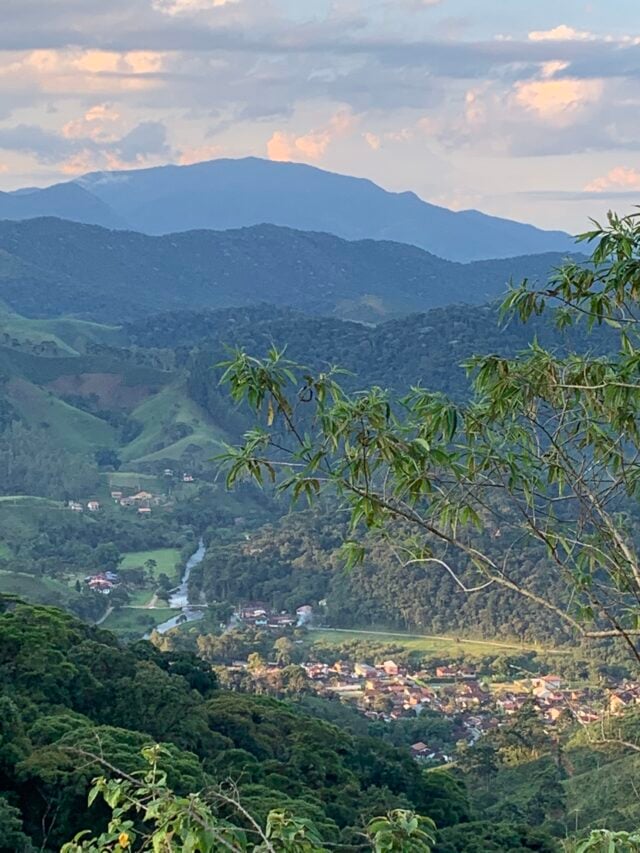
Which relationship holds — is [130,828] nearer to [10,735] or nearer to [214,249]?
[10,735]

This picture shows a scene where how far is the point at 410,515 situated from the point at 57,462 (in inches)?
2669

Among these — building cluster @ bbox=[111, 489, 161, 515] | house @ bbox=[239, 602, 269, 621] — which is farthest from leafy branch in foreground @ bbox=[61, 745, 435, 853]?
building cluster @ bbox=[111, 489, 161, 515]

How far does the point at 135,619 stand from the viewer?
45719mm

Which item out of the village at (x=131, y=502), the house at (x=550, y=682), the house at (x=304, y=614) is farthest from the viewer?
the village at (x=131, y=502)

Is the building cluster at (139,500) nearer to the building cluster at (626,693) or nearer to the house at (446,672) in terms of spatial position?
the house at (446,672)

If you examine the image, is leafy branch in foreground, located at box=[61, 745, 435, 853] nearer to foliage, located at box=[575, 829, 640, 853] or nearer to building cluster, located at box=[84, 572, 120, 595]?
foliage, located at box=[575, 829, 640, 853]

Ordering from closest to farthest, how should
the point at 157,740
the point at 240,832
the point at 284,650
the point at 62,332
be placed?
the point at 240,832, the point at 157,740, the point at 284,650, the point at 62,332

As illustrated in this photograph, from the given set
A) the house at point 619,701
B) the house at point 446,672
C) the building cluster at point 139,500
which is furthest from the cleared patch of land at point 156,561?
the house at point 619,701

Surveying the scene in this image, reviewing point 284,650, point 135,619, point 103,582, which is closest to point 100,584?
point 103,582

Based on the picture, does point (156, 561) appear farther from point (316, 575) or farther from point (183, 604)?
point (316, 575)

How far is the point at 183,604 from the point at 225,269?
129 meters

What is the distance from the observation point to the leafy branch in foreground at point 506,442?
454cm

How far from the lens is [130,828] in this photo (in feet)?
13.2

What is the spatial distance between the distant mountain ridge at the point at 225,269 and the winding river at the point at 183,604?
88.9 m
